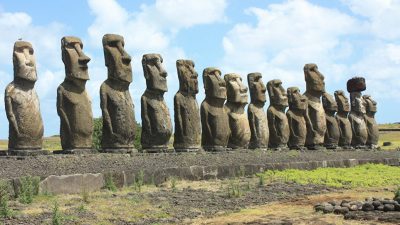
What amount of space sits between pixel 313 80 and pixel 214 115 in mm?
6960

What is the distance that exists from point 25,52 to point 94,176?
3989mm

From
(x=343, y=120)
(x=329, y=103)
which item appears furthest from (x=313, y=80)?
(x=343, y=120)

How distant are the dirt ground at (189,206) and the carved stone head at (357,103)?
14711 millimetres

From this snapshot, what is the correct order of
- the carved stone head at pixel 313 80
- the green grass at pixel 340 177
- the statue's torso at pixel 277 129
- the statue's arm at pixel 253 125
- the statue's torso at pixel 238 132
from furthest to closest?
the carved stone head at pixel 313 80, the statue's torso at pixel 277 129, the statue's arm at pixel 253 125, the statue's torso at pixel 238 132, the green grass at pixel 340 177

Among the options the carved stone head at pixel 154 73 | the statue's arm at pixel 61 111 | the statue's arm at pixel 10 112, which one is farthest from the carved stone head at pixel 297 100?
the statue's arm at pixel 10 112

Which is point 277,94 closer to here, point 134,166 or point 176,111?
point 176,111

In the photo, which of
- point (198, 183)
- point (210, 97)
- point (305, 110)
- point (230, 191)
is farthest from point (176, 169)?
point (305, 110)

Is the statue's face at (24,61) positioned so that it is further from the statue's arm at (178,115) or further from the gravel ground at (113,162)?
the statue's arm at (178,115)

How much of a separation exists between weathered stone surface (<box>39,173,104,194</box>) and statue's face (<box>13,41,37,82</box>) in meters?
3.46

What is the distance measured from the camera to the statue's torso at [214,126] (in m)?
17.2

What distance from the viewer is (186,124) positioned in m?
16.3

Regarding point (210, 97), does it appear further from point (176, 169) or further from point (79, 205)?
point (79, 205)

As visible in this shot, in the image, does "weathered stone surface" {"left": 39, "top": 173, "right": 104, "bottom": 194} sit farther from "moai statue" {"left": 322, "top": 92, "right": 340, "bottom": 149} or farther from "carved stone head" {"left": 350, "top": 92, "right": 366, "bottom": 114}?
"carved stone head" {"left": 350, "top": 92, "right": 366, "bottom": 114}

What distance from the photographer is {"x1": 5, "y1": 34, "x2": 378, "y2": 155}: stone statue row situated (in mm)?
12609
